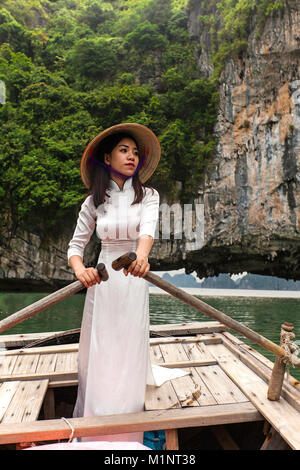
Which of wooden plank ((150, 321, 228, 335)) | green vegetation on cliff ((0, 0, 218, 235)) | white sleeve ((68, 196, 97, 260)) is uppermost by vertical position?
green vegetation on cliff ((0, 0, 218, 235))

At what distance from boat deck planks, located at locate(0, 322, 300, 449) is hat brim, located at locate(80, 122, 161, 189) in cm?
105

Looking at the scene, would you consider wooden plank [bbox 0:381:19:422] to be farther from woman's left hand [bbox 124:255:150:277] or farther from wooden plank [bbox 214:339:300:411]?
wooden plank [bbox 214:339:300:411]

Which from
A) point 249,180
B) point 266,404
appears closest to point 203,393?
point 266,404

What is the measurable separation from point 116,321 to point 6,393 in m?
0.74

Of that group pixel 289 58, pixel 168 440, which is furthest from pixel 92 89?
pixel 168 440

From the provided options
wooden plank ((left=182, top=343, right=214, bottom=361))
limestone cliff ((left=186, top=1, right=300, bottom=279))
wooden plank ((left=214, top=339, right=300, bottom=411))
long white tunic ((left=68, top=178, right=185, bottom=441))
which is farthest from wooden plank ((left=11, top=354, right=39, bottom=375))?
limestone cliff ((left=186, top=1, right=300, bottom=279))

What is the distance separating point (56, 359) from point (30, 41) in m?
15.9

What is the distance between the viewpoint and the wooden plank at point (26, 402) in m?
1.28

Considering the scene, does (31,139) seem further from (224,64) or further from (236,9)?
(236,9)

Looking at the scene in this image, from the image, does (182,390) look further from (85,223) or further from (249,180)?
(249,180)

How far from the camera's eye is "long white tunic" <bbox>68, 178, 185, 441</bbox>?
4.23ft

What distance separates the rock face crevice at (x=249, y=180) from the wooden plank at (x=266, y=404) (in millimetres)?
9078

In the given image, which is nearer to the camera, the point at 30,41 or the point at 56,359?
the point at 56,359

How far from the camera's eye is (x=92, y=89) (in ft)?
40.4
